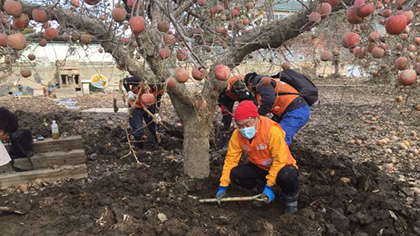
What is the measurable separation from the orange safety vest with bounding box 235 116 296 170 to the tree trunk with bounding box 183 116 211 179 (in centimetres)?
43

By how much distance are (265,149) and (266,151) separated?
38mm

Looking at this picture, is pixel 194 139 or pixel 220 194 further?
pixel 194 139

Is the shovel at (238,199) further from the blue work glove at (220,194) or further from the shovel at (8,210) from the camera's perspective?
the shovel at (8,210)

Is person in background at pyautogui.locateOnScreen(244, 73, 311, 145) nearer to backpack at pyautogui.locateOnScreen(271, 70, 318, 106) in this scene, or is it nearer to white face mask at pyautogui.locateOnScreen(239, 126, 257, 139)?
backpack at pyautogui.locateOnScreen(271, 70, 318, 106)

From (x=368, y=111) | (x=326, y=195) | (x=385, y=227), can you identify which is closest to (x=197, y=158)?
(x=326, y=195)

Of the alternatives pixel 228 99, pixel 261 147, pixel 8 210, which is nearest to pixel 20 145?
pixel 8 210

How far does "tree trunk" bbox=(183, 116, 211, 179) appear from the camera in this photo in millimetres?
3236

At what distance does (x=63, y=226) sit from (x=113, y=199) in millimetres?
476

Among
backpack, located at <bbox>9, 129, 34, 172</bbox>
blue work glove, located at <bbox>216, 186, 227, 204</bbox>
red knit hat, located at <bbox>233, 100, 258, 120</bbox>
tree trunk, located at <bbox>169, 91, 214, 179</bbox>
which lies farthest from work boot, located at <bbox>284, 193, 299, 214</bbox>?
backpack, located at <bbox>9, 129, 34, 172</bbox>

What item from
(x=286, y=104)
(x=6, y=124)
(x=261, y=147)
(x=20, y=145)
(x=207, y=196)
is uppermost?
(x=286, y=104)

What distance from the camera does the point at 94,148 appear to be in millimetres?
4430

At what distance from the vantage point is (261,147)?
112 inches

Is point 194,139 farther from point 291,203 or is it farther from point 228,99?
point 228,99

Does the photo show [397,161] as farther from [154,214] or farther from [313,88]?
[154,214]
